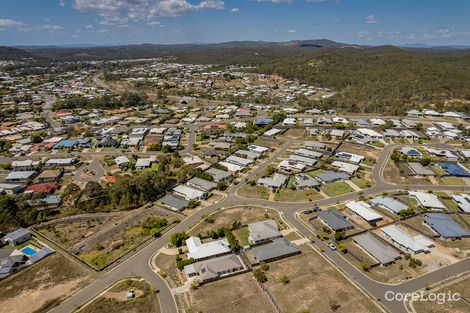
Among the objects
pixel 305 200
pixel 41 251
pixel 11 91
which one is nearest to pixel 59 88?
pixel 11 91

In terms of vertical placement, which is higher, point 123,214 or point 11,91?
point 11,91

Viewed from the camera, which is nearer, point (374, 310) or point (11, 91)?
point (374, 310)

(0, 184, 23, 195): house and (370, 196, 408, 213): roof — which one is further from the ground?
(370, 196, 408, 213): roof

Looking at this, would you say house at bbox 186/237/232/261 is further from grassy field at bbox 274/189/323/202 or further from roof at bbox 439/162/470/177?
roof at bbox 439/162/470/177

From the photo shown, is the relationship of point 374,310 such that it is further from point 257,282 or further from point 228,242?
point 228,242

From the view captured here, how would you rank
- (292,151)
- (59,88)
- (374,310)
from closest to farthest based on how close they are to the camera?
(374,310), (292,151), (59,88)

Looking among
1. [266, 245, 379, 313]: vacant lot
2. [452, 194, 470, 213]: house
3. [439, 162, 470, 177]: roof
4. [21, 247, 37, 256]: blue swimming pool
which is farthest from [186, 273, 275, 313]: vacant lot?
[439, 162, 470, 177]: roof
